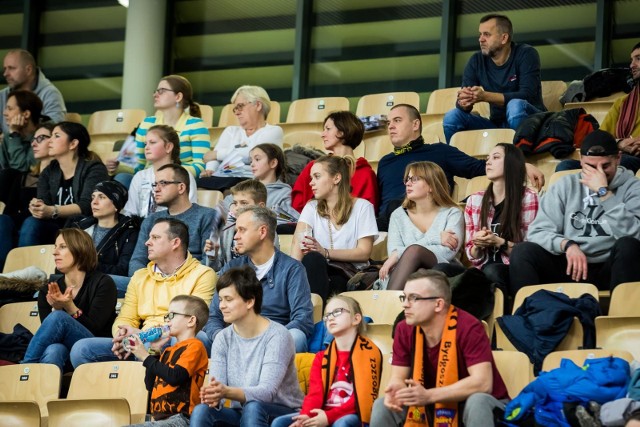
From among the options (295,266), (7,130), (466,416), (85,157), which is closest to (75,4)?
(7,130)

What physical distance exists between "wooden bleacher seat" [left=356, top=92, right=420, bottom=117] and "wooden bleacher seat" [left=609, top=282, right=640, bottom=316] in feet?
12.6

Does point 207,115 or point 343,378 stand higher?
point 207,115

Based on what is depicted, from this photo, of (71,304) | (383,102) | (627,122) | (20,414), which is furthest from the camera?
(383,102)

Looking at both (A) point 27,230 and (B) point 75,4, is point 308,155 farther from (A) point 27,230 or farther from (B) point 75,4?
(B) point 75,4

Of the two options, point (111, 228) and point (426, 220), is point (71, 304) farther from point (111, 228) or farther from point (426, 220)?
point (426, 220)

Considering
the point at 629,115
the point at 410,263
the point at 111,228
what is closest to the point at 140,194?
the point at 111,228

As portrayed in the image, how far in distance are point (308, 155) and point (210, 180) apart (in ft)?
2.24

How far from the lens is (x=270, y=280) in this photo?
250 inches

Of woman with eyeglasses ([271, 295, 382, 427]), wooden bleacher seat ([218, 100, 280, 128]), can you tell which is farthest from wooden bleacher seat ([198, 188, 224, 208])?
woman with eyeglasses ([271, 295, 382, 427])

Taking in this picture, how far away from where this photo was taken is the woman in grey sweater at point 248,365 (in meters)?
5.38

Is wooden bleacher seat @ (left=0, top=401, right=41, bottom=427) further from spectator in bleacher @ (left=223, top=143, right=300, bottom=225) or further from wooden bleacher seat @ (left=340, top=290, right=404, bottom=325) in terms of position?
spectator in bleacher @ (left=223, top=143, right=300, bottom=225)

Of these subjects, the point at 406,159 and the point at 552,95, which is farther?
the point at 552,95

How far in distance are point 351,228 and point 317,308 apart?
80 centimetres

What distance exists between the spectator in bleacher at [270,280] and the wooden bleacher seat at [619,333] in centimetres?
141
